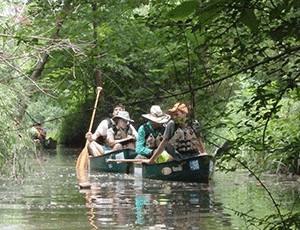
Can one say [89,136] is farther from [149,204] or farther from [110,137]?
[149,204]

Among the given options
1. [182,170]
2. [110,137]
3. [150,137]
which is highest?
[110,137]

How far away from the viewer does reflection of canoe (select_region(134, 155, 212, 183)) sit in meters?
11.4

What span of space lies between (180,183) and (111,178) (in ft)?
7.49

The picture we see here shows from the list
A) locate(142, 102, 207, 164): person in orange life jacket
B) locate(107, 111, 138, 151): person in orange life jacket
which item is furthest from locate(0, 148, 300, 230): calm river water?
locate(107, 111, 138, 151): person in orange life jacket

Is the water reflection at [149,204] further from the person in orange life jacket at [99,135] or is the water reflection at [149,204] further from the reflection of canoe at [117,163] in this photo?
the person in orange life jacket at [99,135]

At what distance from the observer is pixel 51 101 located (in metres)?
23.2

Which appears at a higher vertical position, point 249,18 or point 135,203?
point 249,18

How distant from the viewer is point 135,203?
8.41 metres

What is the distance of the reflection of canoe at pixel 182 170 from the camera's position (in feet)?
37.4

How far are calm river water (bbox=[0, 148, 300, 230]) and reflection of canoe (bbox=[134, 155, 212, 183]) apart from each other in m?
0.17

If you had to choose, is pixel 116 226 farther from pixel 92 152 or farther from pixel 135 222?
pixel 92 152

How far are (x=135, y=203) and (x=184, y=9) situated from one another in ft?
20.9

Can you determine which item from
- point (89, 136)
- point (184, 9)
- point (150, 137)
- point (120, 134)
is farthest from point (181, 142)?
point (184, 9)

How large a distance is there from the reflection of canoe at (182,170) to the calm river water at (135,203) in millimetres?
173
